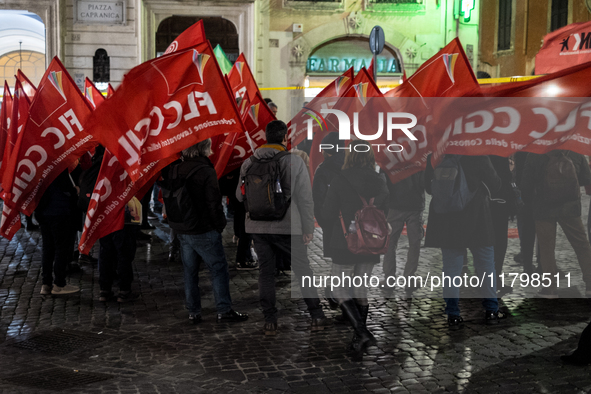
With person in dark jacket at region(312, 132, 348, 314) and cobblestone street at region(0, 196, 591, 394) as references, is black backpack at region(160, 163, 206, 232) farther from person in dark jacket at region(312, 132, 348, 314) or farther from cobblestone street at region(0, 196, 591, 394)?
person in dark jacket at region(312, 132, 348, 314)

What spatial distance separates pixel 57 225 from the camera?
7.06 meters

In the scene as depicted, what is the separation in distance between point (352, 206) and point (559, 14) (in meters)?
24.4

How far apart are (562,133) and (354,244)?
7.96 feet

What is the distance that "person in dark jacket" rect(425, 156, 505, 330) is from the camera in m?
5.84

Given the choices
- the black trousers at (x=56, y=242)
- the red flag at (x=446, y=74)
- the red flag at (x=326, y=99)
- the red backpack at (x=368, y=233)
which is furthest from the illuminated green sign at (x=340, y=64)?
the red backpack at (x=368, y=233)

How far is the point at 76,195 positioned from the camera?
7164mm

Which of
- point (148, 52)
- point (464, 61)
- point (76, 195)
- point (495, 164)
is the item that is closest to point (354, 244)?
point (495, 164)

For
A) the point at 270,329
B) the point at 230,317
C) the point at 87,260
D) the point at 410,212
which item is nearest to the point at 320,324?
the point at 270,329

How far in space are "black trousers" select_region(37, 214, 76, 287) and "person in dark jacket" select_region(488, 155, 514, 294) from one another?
15.1ft

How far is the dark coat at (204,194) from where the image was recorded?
5.87 meters

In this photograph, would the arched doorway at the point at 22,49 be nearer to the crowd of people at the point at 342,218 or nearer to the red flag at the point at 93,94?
the red flag at the point at 93,94

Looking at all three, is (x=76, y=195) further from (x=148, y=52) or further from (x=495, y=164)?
(x=148, y=52)

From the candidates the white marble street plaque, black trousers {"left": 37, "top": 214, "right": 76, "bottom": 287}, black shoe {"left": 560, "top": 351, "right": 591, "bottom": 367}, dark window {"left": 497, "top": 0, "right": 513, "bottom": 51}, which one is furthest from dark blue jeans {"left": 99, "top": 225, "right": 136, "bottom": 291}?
dark window {"left": 497, "top": 0, "right": 513, "bottom": 51}

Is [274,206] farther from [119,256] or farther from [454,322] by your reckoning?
[119,256]
